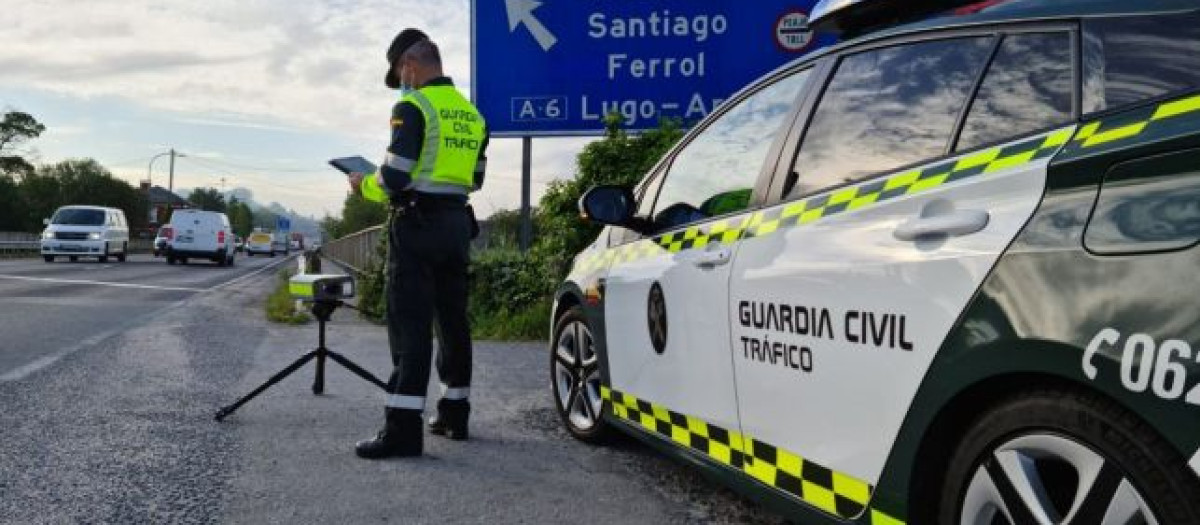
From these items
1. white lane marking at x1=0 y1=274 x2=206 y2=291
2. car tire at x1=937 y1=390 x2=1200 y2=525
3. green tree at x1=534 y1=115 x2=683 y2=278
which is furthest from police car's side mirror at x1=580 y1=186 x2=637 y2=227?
white lane marking at x1=0 y1=274 x2=206 y2=291

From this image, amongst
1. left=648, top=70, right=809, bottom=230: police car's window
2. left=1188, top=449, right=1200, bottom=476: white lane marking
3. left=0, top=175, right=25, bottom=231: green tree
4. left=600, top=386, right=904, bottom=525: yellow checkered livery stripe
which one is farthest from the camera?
left=0, top=175, right=25, bottom=231: green tree

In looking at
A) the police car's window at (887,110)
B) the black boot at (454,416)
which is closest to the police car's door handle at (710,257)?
the police car's window at (887,110)

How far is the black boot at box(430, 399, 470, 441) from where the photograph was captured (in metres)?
4.46

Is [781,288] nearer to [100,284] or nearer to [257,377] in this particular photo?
[257,377]

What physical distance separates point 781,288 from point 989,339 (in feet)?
2.54

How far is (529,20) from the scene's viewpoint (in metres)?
10.9

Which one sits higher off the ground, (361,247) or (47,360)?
(361,247)

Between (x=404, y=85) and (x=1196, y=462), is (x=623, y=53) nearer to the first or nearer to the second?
(x=404, y=85)

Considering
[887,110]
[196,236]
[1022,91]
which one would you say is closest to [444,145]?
[887,110]

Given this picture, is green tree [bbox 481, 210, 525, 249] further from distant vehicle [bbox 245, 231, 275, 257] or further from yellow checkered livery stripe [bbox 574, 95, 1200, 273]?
distant vehicle [bbox 245, 231, 275, 257]

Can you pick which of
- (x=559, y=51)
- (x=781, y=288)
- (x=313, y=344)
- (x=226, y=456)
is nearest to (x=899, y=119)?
(x=781, y=288)

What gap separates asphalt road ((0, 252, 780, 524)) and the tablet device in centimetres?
127

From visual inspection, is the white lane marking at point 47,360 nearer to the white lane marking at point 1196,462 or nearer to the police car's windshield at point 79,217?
the white lane marking at point 1196,462

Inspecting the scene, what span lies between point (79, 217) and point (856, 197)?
90.9ft
